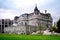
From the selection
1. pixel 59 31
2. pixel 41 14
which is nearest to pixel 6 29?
pixel 41 14

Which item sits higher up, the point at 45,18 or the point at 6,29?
the point at 45,18

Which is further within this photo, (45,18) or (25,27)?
(45,18)

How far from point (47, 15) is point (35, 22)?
7.34 meters

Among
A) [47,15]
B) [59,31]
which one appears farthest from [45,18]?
[59,31]

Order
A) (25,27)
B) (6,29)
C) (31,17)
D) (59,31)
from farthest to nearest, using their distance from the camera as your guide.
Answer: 1. (31,17)
2. (6,29)
3. (25,27)
4. (59,31)

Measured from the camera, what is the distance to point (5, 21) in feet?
228

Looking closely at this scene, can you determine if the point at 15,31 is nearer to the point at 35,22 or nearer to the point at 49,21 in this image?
the point at 35,22

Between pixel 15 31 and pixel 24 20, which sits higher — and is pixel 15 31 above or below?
below

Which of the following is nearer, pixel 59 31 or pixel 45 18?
pixel 59 31

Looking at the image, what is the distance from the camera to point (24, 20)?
2758 inches

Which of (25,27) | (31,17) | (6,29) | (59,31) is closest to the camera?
(59,31)

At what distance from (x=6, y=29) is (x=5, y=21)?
9.02 m

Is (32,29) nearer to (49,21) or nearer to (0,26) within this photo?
(49,21)

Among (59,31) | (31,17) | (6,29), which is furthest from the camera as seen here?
(31,17)
